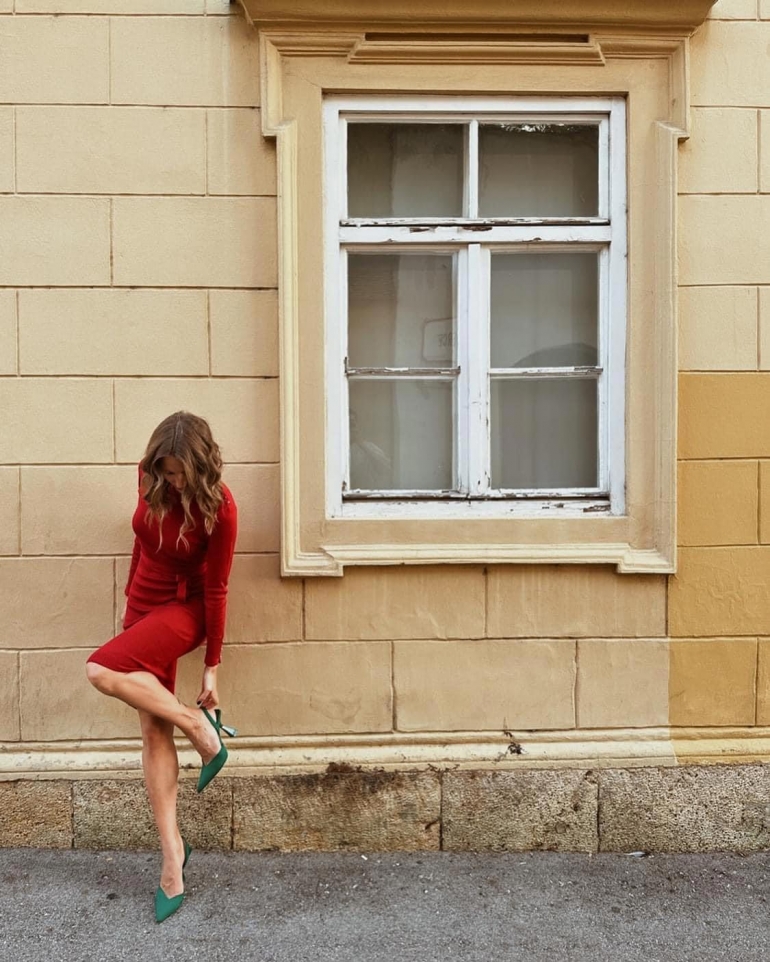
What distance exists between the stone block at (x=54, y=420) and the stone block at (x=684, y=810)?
2.63 metres

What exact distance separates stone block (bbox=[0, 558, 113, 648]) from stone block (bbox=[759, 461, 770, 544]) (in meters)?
2.84

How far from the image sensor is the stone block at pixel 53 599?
3.71 m

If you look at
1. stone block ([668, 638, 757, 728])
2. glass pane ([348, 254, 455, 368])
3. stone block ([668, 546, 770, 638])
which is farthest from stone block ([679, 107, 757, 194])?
stone block ([668, 638, 757, 728])

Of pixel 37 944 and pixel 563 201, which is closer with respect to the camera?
pixel 37 944

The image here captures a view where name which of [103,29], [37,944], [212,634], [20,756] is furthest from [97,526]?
[103,29]

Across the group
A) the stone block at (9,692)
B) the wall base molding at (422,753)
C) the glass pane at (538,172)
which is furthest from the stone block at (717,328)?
the stone block at (9,692)

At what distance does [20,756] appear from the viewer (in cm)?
372

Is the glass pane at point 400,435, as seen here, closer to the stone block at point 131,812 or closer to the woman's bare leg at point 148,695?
the woman's bare leg at point 148,695

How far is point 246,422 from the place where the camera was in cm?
370

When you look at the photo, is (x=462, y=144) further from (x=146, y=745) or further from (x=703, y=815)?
(x=703, y=815)

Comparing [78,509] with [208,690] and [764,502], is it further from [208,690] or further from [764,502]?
[764,502]

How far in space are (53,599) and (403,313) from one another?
1982 mm

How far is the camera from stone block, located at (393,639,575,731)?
3.76m

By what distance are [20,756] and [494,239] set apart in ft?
10.00
